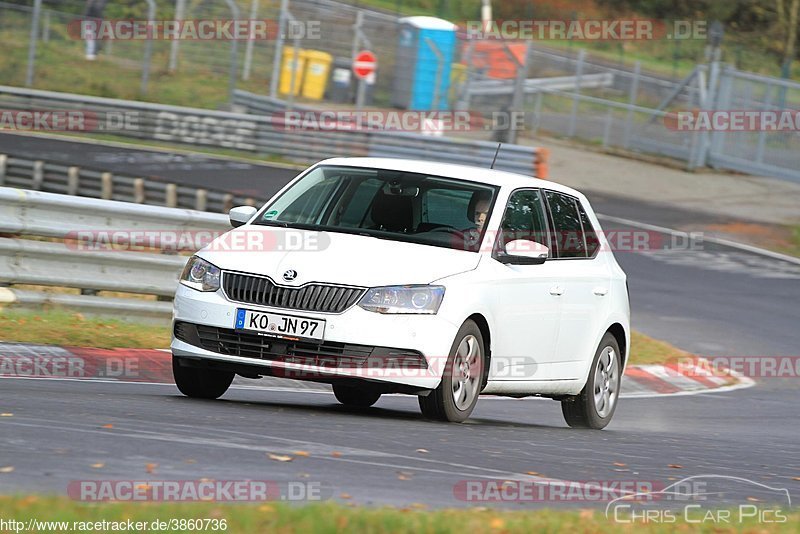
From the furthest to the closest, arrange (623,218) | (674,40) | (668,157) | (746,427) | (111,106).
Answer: (674,40)
(668,157)
(111,106)
(623,218)
(746,427)

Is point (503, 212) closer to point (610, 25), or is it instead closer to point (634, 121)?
point (634, 121)

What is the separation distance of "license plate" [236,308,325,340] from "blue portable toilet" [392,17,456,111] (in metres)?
25.2

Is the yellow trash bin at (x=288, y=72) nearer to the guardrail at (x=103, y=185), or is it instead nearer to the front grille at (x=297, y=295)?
the guardrail at (x=103, y=185)

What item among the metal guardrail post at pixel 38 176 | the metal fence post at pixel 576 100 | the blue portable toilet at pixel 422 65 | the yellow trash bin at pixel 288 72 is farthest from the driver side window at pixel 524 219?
the metal fence post at pixel 576 100

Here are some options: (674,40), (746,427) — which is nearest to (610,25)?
(674,40)

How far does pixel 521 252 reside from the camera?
9727 millimetres

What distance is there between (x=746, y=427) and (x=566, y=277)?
2895 mm

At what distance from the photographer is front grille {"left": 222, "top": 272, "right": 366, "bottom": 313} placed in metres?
8.88

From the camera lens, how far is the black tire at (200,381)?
963 cm

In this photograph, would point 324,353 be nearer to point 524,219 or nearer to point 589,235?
point 524,219

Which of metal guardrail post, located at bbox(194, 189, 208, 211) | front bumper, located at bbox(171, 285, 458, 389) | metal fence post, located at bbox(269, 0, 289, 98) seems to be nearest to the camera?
front bumper, located at bbox(171, 285, 458, 389)

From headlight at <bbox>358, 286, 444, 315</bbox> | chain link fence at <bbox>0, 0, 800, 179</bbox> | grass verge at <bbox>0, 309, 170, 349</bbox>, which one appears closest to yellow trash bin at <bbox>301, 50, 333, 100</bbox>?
chain link fence at <bbox>0, 0, 800, 179</bbox>

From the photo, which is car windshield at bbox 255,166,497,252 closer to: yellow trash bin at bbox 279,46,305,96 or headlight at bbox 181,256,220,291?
headlight at bbox 181,256,220,291

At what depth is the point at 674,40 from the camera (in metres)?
47.6
